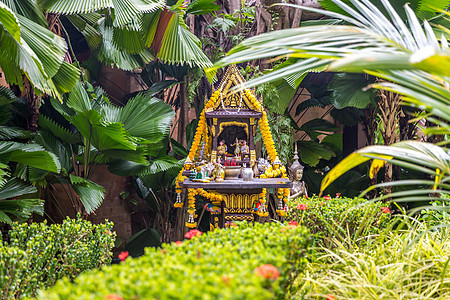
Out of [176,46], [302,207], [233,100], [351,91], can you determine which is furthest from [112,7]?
[351,91]

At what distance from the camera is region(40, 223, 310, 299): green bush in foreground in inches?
55.2

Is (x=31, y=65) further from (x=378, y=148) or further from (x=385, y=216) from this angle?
(x=385, y=216)

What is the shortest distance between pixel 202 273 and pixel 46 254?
1868 mm

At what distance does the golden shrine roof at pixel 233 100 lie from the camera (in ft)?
15.8

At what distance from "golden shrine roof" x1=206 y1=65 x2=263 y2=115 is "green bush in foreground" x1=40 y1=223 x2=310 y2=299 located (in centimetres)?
271

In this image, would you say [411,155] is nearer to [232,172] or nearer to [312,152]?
[232,172]

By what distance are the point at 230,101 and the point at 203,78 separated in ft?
7.34

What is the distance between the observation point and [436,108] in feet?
5.35

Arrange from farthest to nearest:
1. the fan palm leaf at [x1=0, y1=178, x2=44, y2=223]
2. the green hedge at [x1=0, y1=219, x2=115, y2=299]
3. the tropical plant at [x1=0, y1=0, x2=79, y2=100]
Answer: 1. the fan palm leaf at [x1=0, y1=178, x2=44, y2=223]
2. the tropical plant at [x1=0, y1=0, x2=79, y2=100]
3. the green hedge at [x1=0, y1=219, x2=115, y2=299]

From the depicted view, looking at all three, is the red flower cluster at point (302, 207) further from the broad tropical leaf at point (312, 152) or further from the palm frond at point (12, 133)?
the palm frond at point (12, 133)

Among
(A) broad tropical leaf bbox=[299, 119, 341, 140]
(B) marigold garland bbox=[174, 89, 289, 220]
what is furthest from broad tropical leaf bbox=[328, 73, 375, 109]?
(B) marigold garland bbox=[174, 89, 289, 220]

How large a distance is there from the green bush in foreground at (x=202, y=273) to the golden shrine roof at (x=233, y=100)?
2707 millimetres

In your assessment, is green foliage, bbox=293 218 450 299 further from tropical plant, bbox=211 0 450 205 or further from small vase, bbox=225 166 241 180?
small vase, bbox=225 166 241 180

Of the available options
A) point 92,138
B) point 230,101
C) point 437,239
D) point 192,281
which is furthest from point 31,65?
point 437,239
